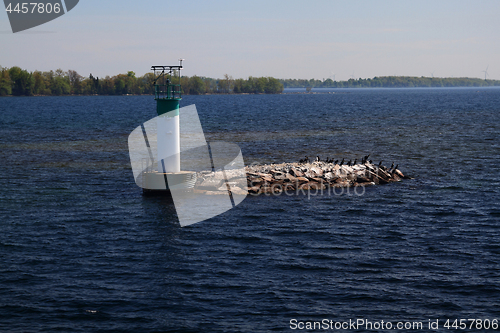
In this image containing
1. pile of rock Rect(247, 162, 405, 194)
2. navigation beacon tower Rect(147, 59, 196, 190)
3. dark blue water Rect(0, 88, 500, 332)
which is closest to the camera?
dark blue water Rect(0, 88, 500, 332)

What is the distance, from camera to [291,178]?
4209cm

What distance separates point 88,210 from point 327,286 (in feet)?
64.1

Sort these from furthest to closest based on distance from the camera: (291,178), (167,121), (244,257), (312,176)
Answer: (312,176)
(291,178)
(167,121)
(244,257)

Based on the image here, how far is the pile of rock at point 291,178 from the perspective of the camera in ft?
133

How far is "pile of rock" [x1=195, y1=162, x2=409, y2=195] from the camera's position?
133ft

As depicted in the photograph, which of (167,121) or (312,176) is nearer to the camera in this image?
(167,121)

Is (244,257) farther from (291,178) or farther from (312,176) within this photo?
(312,176)

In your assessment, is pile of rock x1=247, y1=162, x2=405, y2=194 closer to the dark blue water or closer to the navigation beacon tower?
the dark blue water

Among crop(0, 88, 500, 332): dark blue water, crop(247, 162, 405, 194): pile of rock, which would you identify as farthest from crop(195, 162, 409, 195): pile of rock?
crop(0, 88, 500, 332): dark blue water

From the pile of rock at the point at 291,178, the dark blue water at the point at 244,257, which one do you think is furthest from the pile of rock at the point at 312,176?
the dark blue water at the point at 244,257

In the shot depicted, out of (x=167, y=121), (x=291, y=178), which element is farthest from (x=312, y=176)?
(x=167, y=121)

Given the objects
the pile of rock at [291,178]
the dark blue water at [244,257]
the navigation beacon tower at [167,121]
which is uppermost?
the navigation beacon tower at [167,121]

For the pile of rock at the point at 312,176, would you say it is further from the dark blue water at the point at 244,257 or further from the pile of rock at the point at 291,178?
the dark blue water at the point at 244,257

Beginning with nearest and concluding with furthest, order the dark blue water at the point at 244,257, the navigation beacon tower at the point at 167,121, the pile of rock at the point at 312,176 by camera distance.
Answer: the dark blue water at the point at 244,257 < the navigation beacon tower at the point at 167,121 < the pile of rock at the point at 312,176
